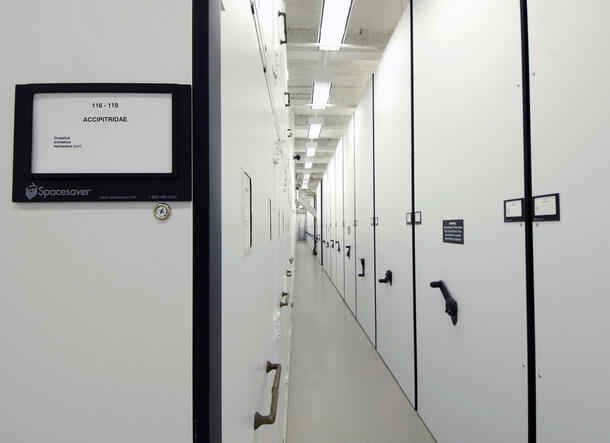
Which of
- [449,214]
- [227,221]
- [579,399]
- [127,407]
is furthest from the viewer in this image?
[449,214]

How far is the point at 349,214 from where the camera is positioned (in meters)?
4.93

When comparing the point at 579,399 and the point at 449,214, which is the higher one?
the point at 449,214

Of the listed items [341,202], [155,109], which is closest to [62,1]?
[155,109]

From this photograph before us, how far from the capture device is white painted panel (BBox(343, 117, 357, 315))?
14.9 ft

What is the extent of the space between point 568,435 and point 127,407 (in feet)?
4.57

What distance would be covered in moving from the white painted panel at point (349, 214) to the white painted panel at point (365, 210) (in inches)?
11.9

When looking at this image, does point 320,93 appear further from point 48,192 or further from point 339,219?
point 48,192

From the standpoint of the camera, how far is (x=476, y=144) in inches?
57.2

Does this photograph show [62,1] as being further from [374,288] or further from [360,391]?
[374,288]

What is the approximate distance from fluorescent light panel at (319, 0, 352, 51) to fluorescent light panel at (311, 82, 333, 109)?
2.58ft

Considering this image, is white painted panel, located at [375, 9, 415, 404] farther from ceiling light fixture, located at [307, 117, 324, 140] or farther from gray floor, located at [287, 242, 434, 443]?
ceiling light fixture, located at [307, 117, 324, 140]

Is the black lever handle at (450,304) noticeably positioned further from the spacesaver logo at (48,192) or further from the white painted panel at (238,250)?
the spacesaver logo at (48,192)

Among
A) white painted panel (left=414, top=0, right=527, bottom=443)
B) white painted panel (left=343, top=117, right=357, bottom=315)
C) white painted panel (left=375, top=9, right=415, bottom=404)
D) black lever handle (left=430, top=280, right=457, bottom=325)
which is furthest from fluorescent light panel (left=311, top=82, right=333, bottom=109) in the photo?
black lever handle (left=430, top=280, right=457, bottom=325)

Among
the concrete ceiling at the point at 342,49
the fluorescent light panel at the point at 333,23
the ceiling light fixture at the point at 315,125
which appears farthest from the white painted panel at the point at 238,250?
the ceiling light fixture at the point at 315,125
